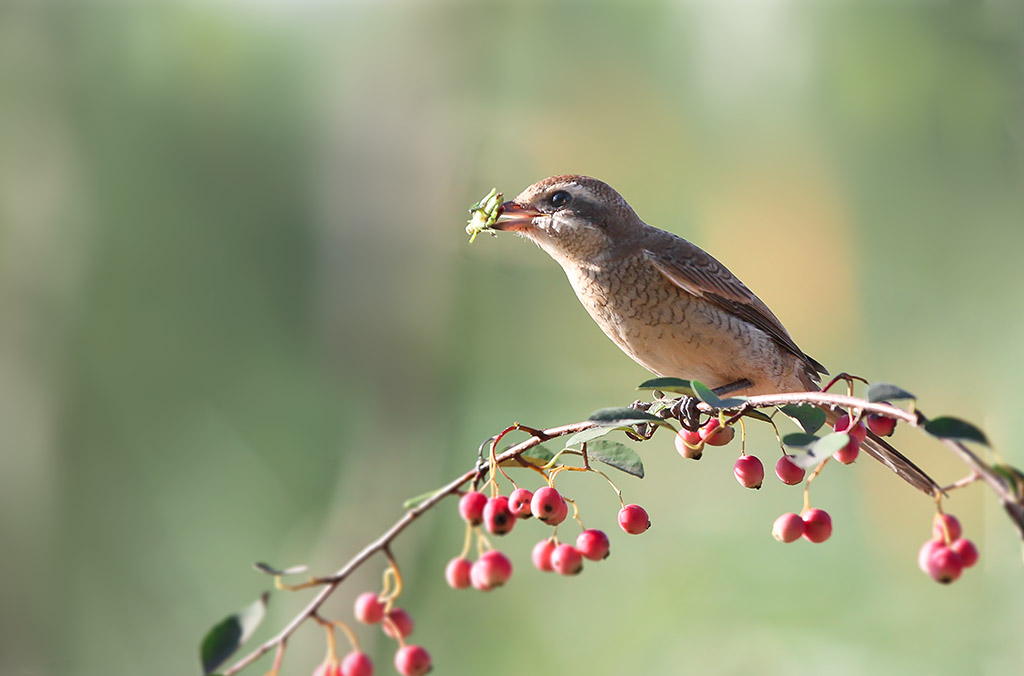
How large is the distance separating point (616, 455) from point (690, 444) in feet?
0.72

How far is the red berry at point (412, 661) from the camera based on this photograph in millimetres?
1366

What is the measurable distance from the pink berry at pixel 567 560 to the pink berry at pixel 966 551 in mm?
528

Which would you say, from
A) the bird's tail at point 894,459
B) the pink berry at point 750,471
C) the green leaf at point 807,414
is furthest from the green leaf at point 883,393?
the bird's tail at point 894,459

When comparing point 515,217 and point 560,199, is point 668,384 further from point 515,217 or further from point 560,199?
point 560,199

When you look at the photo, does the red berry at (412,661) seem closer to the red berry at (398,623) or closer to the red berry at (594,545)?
the red berry at (398,623)

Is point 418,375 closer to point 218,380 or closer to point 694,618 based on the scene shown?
point 218,380

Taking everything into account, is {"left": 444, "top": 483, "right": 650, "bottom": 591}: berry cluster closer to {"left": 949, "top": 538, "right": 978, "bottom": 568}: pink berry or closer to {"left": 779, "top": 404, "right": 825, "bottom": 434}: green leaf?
{"left": 779, "top": 404, "right": 825, "bottom": 434}: green leaf

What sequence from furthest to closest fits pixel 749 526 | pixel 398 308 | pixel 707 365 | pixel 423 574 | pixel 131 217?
pixel 131 217, pixel 398 308, pixel 423 574, pixel 749 526, pixel 707 365

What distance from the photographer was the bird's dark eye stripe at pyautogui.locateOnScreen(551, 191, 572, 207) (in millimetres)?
2771

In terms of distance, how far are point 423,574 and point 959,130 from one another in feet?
26.7

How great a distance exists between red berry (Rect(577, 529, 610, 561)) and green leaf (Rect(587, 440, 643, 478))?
111 mm

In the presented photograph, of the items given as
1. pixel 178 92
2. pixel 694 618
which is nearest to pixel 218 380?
pixel 178 92

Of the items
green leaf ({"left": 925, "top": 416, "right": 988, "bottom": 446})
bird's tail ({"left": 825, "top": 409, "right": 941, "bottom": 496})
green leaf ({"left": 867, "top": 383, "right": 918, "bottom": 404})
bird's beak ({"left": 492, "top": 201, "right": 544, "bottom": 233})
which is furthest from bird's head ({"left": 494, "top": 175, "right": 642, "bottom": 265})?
green leaf ({"left": 925, "top": 416, "right": 988, "bottom": 446})

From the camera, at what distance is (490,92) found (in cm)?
1461
